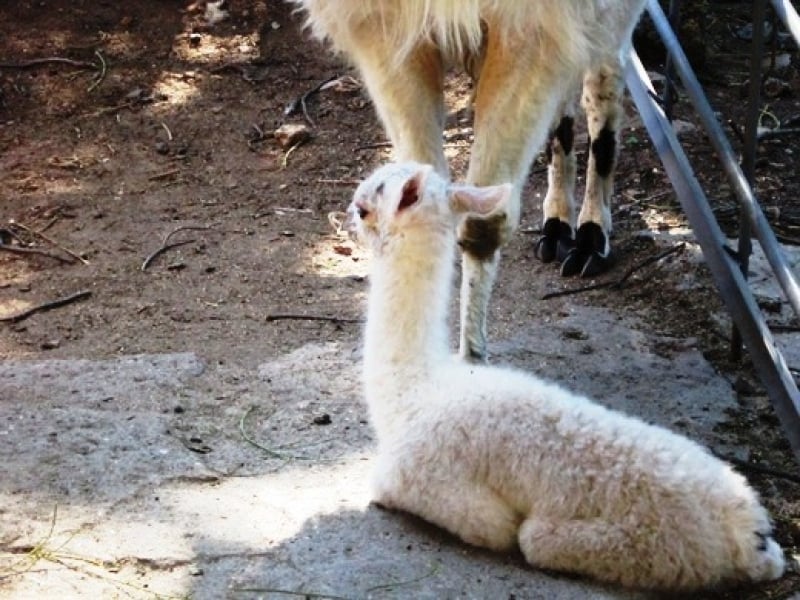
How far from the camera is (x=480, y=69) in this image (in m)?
4.65

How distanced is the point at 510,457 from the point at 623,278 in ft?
9.03

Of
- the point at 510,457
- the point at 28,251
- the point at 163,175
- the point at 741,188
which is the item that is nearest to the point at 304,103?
the point at 163,175

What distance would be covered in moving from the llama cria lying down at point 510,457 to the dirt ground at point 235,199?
241mm

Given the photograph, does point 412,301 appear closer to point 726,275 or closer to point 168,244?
point 726,275

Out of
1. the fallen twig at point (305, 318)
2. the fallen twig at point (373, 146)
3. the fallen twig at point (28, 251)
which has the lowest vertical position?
the fallen twig at point (305, 318)

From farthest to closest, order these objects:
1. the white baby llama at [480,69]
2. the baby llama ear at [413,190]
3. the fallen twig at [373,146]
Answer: the fallen twig at [373,146] < the white baby llama at [480,69] < the baby llama ear at [413,190]

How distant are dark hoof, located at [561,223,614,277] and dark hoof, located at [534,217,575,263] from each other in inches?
2.6

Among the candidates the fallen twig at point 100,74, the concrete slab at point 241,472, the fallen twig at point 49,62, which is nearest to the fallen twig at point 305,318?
the concrete slab at point 241,472

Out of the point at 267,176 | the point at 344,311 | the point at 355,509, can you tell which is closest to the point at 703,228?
the point at 344,311

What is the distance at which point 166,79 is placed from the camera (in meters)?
8.13

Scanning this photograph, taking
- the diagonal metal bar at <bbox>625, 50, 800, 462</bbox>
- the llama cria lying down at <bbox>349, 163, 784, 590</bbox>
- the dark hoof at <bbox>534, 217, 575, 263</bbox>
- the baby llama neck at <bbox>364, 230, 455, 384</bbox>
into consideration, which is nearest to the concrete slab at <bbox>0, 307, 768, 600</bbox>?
the llama cria lying down at <bbox>349, 163, 784, 590</bbox>

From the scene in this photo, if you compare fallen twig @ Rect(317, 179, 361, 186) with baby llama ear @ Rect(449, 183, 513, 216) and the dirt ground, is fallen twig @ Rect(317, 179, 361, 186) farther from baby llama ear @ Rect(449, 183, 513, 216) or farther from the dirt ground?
baby llama ear @ Rect(449, 183, 513, 216)

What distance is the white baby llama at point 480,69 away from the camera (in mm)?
4309

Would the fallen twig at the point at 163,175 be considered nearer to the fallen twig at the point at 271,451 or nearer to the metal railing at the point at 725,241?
the metal railing at the point at 725,241
